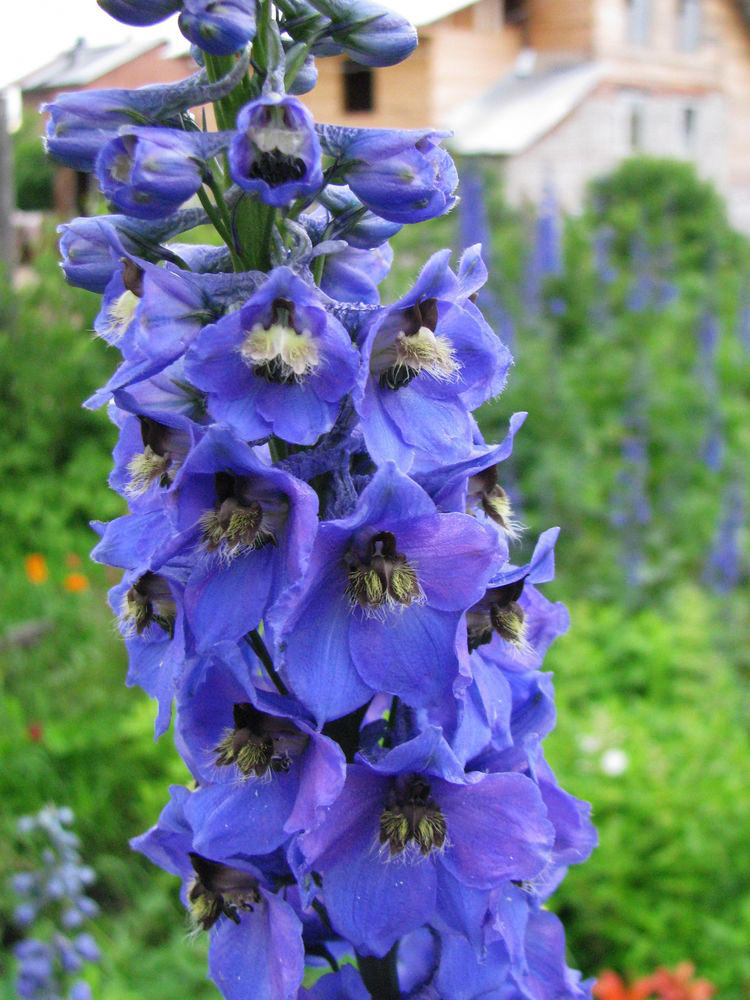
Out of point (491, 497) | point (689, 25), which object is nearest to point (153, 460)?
point (491, 497)

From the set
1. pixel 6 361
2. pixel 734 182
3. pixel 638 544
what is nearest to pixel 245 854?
pixel 638 544

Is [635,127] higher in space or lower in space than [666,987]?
lower

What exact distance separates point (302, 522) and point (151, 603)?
0.24m

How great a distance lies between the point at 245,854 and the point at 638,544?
4337mm

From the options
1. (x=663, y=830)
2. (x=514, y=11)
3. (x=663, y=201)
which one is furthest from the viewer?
(x=514, y=11)

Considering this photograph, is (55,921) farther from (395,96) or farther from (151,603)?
(395,96)

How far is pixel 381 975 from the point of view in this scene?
1.15 metres

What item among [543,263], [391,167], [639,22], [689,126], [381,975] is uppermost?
[391,167]

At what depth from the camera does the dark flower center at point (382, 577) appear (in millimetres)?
972

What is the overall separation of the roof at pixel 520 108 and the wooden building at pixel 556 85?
0.02 metres

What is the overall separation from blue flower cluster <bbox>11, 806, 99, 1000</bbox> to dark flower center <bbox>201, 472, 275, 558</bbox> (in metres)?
1.81

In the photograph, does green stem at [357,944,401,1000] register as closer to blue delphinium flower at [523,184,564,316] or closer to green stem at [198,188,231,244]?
green stem at [198,188,231,244]

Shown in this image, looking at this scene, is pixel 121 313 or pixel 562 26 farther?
pixel 562 26

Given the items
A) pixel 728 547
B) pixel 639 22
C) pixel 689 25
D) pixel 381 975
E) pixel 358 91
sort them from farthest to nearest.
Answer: pixel 689 25, pixel 358 91, pixel 639 22, pixel 728 547, pixel 381 975
